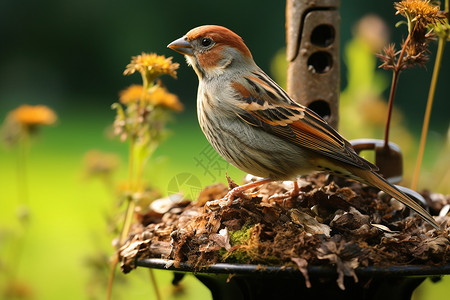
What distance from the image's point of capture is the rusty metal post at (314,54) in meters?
3.49

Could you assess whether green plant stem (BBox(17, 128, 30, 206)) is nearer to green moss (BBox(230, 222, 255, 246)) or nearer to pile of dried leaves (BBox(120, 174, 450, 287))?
pile of dried leaves (BBox(120, 174, 450, 287))

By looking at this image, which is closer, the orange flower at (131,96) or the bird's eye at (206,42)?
the bird's eye at (206,42)

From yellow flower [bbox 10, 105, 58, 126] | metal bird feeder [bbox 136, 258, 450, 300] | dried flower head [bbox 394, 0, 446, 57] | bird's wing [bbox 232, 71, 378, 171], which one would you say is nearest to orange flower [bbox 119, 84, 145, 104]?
bird's wing [bbox 232, 71, 378, 171]

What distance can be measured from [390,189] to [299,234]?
1.97 ft

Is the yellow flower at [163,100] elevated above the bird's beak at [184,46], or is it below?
below

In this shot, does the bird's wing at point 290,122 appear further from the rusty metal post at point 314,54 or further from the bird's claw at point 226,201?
the rusty metal post at point 314,54

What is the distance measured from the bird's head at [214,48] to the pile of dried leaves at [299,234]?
0.71 m

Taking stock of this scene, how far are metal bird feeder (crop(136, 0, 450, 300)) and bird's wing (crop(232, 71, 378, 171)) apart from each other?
0.47 m

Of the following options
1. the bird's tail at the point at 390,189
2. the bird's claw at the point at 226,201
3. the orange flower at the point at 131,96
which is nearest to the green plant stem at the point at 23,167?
the orange flower at the point at 131,96

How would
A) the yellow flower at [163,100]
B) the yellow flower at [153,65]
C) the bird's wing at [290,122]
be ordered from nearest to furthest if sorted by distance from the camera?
1. the bird's wing at [290,122]
2. the yellow flower at [153,65]
3. the yellow flower at [163,100]

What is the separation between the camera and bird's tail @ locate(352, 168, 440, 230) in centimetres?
274

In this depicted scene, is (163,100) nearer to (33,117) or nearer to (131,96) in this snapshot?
(131,96)

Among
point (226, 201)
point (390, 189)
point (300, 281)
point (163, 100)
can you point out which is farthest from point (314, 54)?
point (300, 281)

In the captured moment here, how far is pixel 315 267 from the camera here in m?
2.33
